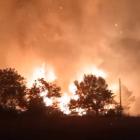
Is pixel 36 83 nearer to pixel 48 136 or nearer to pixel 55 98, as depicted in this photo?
pixel 55 98

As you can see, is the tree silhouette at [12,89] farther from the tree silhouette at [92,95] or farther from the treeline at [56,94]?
the tree silhouette at [92,95]

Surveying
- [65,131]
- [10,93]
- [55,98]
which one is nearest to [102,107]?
[55,98]

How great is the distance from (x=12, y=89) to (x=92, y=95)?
19940mm

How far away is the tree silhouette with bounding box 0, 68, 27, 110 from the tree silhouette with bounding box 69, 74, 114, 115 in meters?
13.0

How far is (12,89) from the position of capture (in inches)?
2741

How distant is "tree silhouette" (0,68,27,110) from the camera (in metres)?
67.5

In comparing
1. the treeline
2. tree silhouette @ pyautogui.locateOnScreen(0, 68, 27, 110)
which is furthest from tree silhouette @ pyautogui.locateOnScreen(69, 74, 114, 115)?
tree silhouette @ pyautogui.locateOnScreen(0, 68, 27, 110)

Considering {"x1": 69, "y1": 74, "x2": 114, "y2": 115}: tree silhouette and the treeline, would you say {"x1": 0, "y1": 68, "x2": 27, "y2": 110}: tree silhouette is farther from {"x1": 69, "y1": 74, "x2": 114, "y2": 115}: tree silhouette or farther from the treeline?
{"x1": 69, "y1": 74, "x2": 114, "y2": 115}: tree silhouette

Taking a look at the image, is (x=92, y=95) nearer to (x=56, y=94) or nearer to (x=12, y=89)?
(x=56, y=94)

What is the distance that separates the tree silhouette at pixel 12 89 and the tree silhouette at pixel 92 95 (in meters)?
13.0

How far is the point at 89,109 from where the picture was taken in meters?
70.7

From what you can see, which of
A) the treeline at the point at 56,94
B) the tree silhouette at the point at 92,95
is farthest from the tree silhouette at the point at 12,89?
the tree silhouette at the point at 92,95

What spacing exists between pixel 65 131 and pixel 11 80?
5067 centimetres

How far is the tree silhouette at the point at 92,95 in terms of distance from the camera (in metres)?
71.2
